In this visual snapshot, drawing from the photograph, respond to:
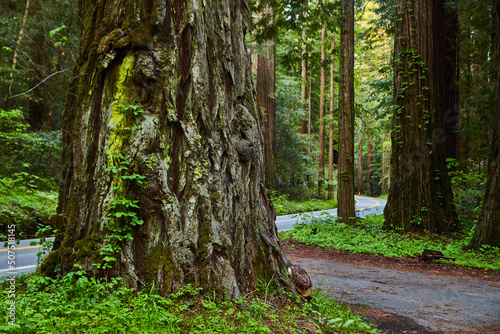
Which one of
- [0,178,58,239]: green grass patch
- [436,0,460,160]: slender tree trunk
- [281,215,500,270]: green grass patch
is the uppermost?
[436,0,460,160]: slender tree trunk

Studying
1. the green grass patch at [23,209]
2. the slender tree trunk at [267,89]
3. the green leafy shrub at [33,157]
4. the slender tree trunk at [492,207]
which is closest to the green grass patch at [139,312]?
the slender tree trunk at [492,207]

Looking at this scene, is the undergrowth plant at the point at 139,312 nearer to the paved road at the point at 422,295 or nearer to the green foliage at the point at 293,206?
the paved road at the point at 422,295

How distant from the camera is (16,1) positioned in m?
12.3

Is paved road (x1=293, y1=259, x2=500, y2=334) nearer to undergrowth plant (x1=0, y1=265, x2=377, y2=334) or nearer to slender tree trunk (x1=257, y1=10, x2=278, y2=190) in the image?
undergrowth plant (x1=0, y1=265, x2=377, y2=334)

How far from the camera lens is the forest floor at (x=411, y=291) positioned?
419 cm

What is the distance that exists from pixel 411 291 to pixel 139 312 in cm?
440

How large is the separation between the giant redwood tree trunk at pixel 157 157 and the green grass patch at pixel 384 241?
5.45 m

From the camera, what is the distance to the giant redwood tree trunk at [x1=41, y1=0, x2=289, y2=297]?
10.6ft

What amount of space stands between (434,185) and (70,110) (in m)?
9.50

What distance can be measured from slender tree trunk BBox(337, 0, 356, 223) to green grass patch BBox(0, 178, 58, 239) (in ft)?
28.3

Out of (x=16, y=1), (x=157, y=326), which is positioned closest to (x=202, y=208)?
(x=157, y=326)

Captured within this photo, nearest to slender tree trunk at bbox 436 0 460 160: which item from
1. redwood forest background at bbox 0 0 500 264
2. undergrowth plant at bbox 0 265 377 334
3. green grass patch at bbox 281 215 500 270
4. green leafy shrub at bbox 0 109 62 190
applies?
redwood forest background at bbox 0 0 500 264

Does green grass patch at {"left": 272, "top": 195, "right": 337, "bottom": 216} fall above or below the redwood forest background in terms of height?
below

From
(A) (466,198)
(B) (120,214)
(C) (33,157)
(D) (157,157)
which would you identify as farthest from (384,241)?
(C) (33,157)
